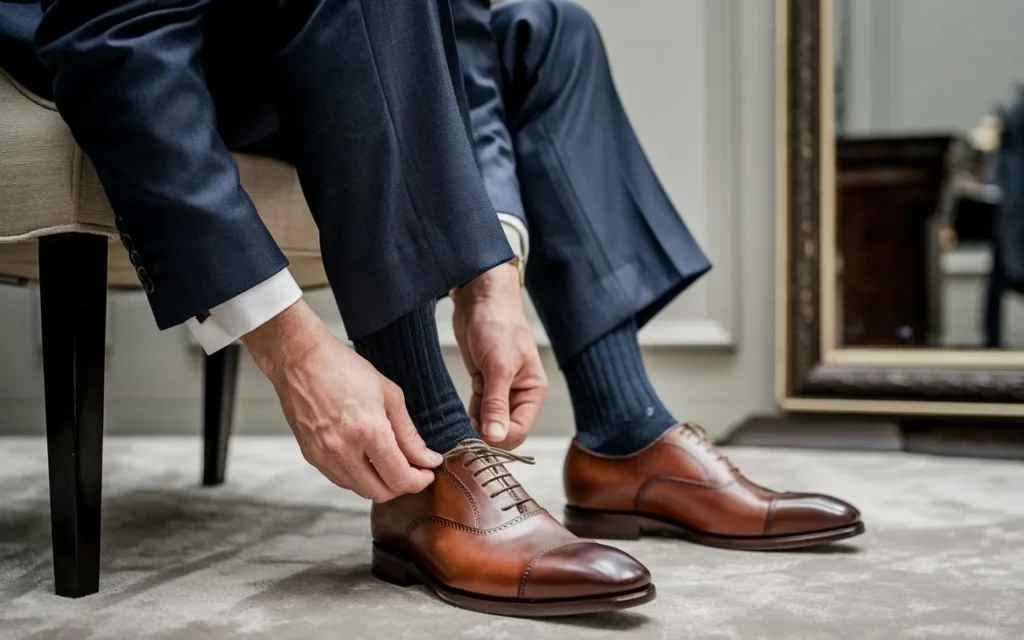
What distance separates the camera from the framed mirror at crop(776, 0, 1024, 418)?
1.69 metres

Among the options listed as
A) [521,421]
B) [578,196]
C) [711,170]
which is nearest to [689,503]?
[521,421]

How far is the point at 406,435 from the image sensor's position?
0.60 meters

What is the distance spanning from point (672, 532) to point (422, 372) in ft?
1.07

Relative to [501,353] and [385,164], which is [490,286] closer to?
[501,353]

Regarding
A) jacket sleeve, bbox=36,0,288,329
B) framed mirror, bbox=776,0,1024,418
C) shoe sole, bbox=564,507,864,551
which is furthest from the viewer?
framed mirror, bbox=776,0,1024,418

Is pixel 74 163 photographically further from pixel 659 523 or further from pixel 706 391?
pixel 706 391

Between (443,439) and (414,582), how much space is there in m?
0.12

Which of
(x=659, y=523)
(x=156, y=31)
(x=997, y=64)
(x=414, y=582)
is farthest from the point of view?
(x=997, y=64)

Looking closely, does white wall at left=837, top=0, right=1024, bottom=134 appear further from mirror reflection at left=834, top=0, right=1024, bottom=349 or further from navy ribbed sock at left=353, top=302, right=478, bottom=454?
navy ribbed sock at left=353, top=302, right=478, bottom=454

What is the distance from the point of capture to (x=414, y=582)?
69cm

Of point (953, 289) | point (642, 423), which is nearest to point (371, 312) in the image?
point (642, 423)

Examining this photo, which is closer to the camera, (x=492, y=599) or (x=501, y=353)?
(x=492, y=599)

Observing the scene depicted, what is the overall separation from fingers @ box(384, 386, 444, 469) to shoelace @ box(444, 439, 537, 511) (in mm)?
35

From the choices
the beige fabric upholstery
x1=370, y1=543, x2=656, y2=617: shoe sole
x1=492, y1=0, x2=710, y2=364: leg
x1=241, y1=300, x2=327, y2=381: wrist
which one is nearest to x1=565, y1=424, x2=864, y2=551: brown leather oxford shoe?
x1=492, y1=0, x2=710, y2=364: leg
